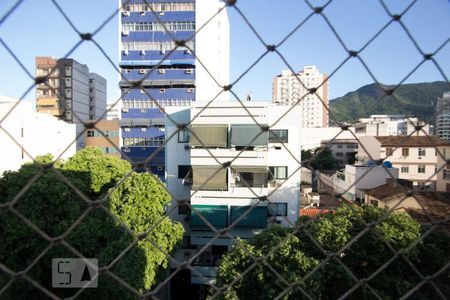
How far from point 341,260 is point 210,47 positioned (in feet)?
26.4

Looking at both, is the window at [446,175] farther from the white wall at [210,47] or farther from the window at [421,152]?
the white wall at [210,47]

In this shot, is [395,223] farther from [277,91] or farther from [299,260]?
[277,91]

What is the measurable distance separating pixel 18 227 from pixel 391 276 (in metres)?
3.78

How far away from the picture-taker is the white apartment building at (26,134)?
6528 millimetres

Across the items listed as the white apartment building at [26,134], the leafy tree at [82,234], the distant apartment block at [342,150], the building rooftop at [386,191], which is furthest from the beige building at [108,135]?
the distant apartment block at [342,150]

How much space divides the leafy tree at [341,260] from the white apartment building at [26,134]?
4175 millimetres

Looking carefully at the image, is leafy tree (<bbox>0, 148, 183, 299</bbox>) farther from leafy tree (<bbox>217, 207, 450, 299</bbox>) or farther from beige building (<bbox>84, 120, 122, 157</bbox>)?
beige building (<bbox>84, 120, 122, 157</bbox>)

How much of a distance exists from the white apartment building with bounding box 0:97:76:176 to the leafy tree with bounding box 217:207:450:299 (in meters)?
4.17

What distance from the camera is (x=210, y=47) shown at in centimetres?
1011

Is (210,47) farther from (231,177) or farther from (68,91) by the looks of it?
(68,91)

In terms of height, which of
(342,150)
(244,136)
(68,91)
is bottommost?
(342,150)

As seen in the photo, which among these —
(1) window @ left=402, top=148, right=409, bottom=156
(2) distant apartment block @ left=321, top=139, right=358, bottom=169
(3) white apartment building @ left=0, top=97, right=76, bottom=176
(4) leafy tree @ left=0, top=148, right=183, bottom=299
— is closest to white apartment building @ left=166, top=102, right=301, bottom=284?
(4) leafy tree @ left=0, top=148, right=183, bottom=299

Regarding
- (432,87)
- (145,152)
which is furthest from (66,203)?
(432,87)

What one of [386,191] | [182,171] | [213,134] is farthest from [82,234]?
[386,191]
